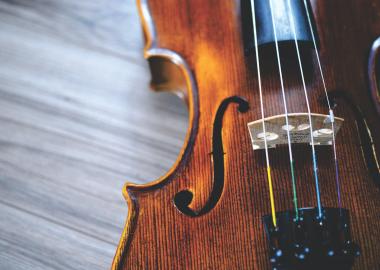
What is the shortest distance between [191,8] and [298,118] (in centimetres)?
43

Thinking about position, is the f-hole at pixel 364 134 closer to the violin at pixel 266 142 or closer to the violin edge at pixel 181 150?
the violin at pixel 266 142

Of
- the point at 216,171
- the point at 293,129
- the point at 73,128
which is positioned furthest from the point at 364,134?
the point at 73,128

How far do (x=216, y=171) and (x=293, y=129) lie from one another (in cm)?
17

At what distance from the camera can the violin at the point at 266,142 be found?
66cm

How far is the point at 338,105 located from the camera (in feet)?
2.68

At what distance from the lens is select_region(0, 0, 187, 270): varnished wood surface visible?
3.21 ft

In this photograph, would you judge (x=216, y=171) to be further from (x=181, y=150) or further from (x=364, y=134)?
(x=364, y=134)

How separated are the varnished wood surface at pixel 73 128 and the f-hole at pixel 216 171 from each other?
11.7 inches

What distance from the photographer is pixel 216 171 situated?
0.75 metres

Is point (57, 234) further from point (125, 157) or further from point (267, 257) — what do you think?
point (267, 257)

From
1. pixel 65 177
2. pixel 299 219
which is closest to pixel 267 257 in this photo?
pixel 299 219

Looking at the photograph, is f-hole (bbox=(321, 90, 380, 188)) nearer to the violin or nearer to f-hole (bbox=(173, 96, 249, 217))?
the violin

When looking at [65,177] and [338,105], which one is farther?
[65,177]

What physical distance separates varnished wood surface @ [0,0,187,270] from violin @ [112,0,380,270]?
0.25 metres
